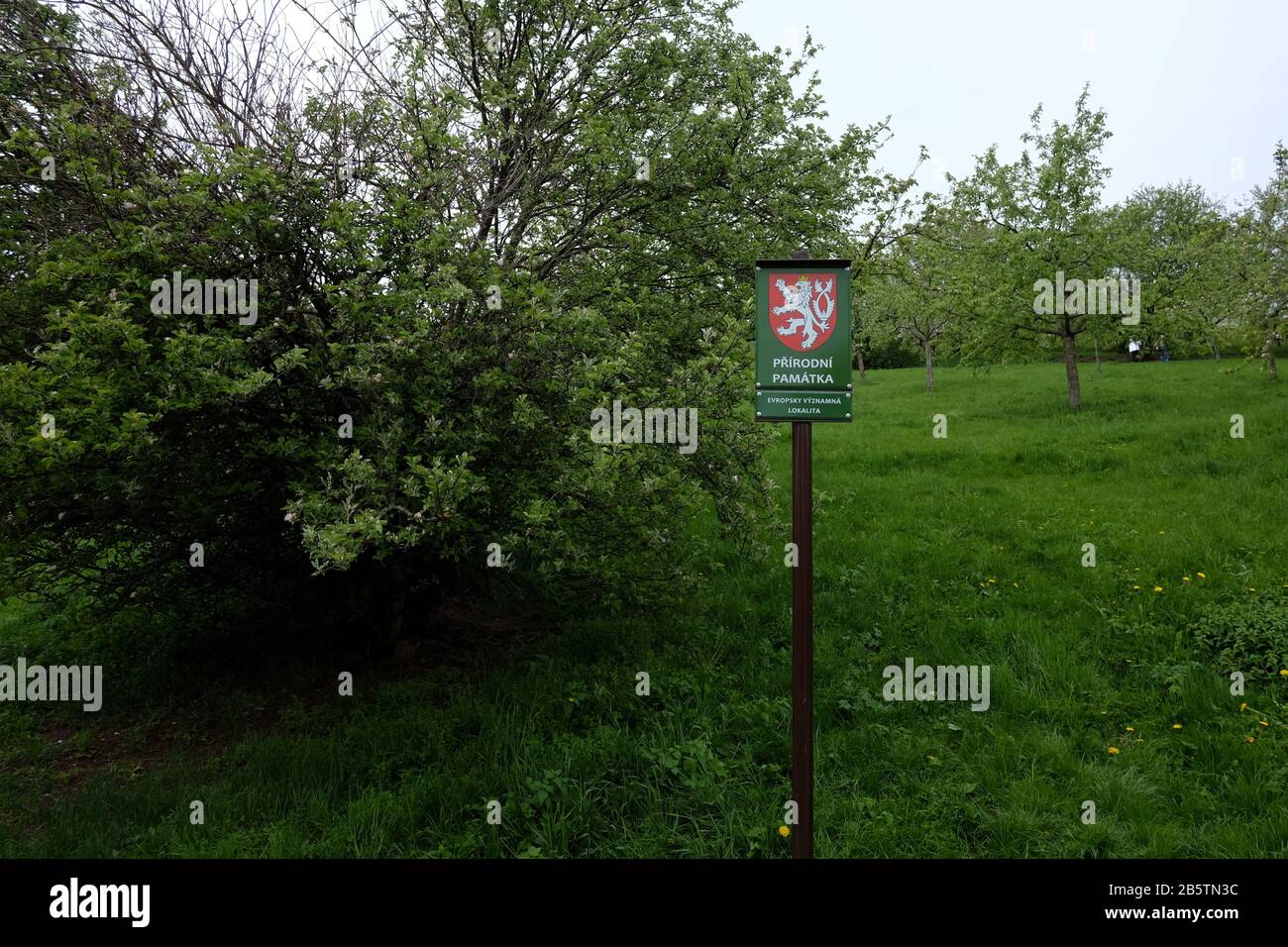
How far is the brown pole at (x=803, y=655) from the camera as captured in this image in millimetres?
3641

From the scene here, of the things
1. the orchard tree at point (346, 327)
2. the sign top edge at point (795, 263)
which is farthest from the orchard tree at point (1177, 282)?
the sign top edge at point (795, 263)

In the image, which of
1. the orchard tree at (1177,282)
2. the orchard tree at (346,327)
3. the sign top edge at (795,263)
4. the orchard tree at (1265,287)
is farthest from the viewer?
the orchard tree at (1177,282)

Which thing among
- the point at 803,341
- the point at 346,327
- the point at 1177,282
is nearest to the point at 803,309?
the point at 803,341

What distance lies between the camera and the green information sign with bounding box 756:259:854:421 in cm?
364

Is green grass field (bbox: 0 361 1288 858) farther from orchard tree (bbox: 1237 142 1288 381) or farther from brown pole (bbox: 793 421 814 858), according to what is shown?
Result: orchard tree (bbox: 1237 142 1288 381)

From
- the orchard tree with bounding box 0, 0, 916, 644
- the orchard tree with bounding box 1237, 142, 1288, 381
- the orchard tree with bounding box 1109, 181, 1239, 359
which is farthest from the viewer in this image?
the orchard tree with bounding box 1109, 181, 1239, 359

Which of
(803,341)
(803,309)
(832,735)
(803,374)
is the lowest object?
(832,735)

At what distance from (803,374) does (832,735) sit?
357 centimetres

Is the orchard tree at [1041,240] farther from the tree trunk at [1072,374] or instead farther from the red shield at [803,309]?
the red shield at [803,309]

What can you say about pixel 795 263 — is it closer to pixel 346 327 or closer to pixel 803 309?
pixel 803 309

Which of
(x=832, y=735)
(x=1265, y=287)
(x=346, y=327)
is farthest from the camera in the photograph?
(x=1265, y=287)

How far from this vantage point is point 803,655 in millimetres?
3701

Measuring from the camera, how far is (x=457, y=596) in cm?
864

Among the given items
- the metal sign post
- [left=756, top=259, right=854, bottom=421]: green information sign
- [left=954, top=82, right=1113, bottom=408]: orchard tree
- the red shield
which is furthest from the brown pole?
[left=954, top=82, right=1113, bottom=408]: orchard tree
